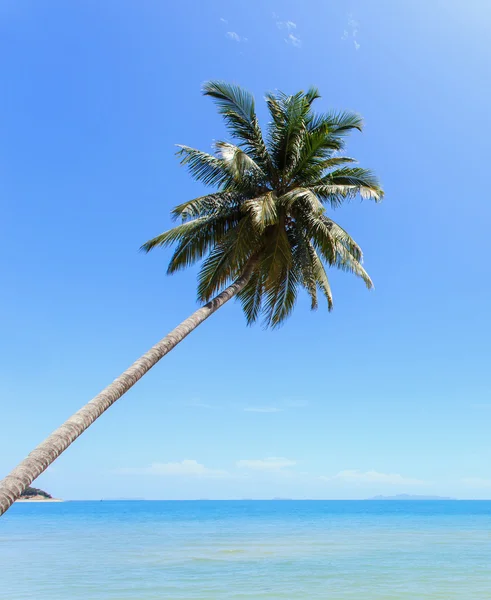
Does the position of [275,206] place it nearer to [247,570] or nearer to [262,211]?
[262,211]

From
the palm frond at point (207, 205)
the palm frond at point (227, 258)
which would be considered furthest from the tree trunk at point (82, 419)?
the palm frond at point (207, 205)

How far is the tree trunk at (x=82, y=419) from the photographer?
5406mm

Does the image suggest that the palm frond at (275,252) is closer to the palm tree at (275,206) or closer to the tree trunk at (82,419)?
the palm tree at (275,206)

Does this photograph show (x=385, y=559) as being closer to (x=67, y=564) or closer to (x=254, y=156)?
(x=67, y=564)

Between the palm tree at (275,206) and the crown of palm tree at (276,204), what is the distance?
2 cm

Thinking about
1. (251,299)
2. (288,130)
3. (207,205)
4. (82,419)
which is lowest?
(82,419)

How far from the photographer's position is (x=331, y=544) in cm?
2556

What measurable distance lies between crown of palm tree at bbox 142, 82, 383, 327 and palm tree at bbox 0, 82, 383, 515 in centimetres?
2

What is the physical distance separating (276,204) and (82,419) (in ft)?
21.0

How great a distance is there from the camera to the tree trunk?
5406mm

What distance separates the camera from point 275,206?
1061 centimetres

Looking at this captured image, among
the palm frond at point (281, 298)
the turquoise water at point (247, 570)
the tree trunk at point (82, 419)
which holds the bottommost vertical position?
the turquoise water at point (247, 570)

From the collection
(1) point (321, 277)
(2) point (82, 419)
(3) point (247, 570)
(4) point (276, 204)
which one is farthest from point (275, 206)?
(3) point (247, 570)

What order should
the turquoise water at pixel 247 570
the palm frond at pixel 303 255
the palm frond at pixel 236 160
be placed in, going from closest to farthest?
the palm frond at pixel 236 160
the palm frond at pixel 303 255
the turquoise water at pixel 247 570
